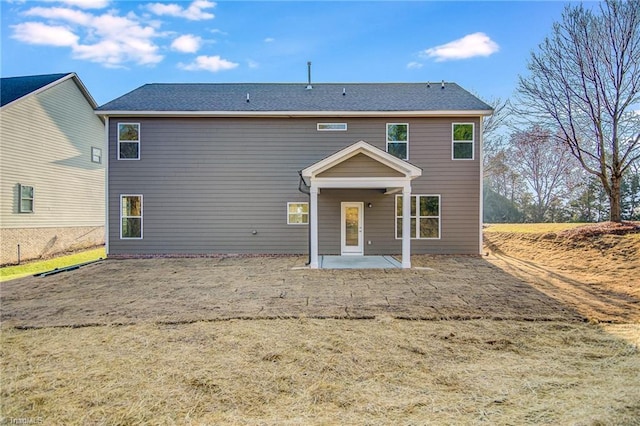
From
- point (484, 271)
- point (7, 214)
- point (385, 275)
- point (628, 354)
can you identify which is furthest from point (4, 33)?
point (628, 354)

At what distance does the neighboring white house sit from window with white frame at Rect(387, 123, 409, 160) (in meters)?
13.6

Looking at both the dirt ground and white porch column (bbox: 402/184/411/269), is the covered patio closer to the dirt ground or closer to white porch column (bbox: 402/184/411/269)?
white porch column (bbox: 402/184/411/269)

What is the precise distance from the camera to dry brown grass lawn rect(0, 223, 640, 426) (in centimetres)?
305

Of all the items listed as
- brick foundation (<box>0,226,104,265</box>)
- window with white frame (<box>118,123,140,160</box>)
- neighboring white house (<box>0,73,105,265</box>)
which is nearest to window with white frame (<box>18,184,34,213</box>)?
neighboring white house (<box>0,73,105,265</box>)

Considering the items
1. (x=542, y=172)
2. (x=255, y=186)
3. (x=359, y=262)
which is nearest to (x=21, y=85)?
(x=255, y=186)

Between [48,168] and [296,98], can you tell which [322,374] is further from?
[48,168]

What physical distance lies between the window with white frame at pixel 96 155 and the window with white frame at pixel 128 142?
16.4 ft

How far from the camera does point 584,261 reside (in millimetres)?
10688

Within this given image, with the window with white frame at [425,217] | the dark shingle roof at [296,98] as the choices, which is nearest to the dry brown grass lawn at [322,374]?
the window with white frame at [425,217]

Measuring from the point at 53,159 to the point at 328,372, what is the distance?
1550cm

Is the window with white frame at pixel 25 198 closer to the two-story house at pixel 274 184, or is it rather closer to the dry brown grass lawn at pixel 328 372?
the two-story house at pixel 274 184

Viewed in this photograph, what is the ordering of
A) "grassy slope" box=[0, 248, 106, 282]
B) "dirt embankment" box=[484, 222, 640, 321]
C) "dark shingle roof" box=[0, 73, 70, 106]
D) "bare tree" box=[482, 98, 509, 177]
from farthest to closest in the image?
1. "bare tree" box=[482, 98, 509, 177]
2. "dark shingle roof" box=[0, 73, 70, 106]
3. "grassy slope" box=[0, 248, 106, 282]
4. "dirt embankment" box=[484, 222, 640, 321]

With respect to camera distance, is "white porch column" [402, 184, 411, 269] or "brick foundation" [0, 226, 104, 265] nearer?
"white porch column" [402, 184, 411, 269]

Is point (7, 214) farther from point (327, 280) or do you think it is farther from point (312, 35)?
point (312, 35)
